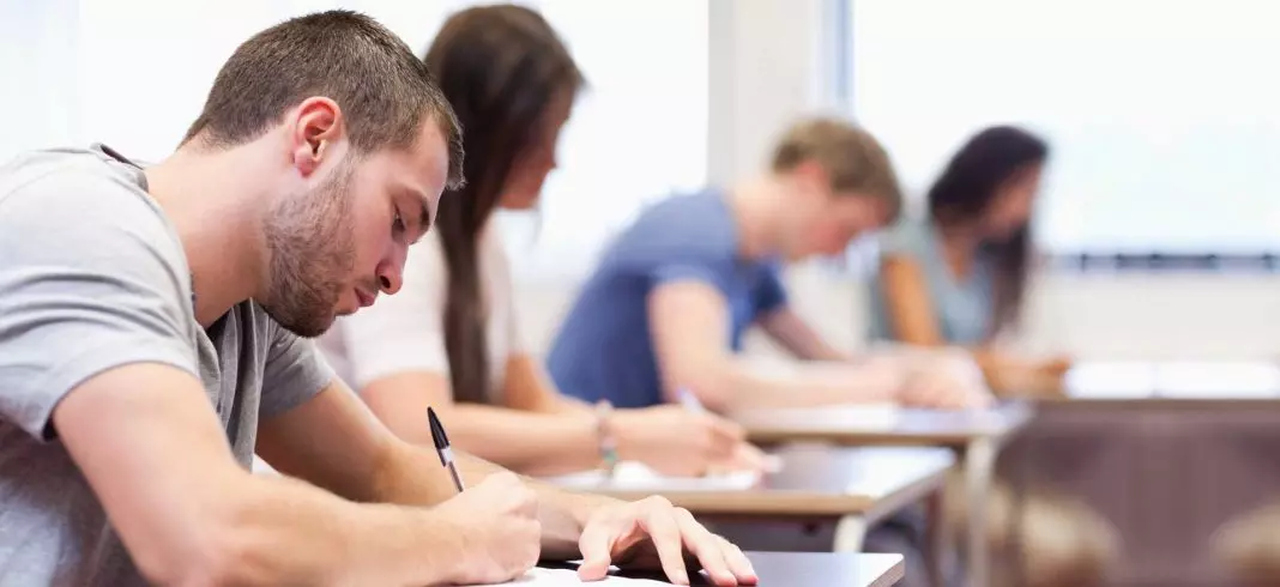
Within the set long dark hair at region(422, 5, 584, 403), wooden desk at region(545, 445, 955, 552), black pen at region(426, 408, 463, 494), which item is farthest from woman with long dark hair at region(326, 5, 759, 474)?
black pen at region(426, 408, 463, 494)

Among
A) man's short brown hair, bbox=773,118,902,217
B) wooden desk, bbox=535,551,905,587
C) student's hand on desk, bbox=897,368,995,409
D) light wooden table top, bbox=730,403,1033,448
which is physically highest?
man's short brown hair, bbox=773,118,902,217

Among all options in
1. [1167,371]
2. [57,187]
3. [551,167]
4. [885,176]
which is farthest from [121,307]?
[1167,371]

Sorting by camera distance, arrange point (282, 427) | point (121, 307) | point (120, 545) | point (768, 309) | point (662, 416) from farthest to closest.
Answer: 1. point (768, 309)
2. point (662, 416)
3. point (282, 427)
4. point (120, 545)
5. point (121, 307)

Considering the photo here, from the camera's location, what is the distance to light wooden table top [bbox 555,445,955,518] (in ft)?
6.83

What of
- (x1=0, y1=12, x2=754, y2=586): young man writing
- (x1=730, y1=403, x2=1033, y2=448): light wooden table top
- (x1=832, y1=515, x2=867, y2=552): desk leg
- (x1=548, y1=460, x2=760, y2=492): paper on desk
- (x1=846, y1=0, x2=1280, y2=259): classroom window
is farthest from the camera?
(x1=846, y1=0, x2=1280, y2=259): classroom window

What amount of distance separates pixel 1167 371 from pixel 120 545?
12.4 feet

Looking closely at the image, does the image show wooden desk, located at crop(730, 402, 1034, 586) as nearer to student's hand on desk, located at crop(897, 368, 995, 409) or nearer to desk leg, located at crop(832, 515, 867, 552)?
student's hand on desk, located at crop(897, 368, 995, 409)

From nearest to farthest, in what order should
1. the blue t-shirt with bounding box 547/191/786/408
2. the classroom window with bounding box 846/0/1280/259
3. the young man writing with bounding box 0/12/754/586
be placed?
the young man writing with bounding box 0/12/754/586
the blue t-shirt with bounding box 547/191/786/408
the classroom window with bounding box 846/0/1280/259

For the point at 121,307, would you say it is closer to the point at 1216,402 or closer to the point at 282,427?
the point at 282,427

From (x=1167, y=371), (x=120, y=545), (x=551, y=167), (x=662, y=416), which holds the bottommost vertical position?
(x=1167, y=371)

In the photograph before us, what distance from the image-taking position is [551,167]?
2393 millimetres

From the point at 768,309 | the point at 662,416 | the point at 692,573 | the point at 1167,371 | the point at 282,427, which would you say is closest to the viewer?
the point at 692,573

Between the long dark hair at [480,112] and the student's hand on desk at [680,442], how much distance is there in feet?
0.85

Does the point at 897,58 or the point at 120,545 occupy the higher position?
the point at 897,58
